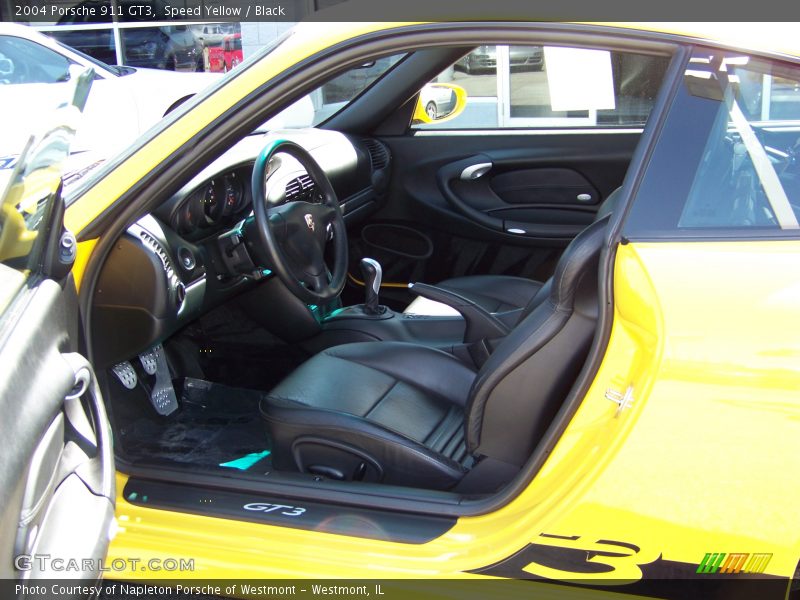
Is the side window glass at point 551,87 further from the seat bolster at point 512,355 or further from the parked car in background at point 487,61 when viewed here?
the seat bolster at point 512,355

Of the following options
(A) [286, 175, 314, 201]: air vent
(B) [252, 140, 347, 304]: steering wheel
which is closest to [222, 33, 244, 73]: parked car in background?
(A) [286, 175, 314, 201]: air vent

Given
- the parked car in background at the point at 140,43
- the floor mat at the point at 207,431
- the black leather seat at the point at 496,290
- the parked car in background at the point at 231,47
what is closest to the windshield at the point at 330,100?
the black leather seat at the point at 496,290

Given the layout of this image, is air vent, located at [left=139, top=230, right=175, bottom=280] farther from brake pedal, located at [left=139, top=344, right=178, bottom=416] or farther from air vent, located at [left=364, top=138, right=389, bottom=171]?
air vent, located at [left=364, top=138, right=389, bottom=171]

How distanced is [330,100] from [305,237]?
3.95 feet

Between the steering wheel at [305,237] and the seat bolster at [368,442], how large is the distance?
476 mm

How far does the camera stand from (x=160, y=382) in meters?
2.40

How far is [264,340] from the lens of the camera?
2930 mm

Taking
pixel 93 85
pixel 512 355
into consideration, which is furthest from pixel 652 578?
pixel 93 85

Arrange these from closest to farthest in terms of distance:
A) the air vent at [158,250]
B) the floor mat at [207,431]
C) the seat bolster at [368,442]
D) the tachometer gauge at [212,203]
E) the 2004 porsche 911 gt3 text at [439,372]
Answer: the 2004 porsche 911 gt3 text at [439,372]
the seat bolster at [368,442]
the air vent at [158,250]
the floor mat at [207,431]
the tachometer gauge at [212,203]

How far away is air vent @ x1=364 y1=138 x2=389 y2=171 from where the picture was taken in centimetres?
347

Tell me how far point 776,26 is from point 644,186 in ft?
1.10

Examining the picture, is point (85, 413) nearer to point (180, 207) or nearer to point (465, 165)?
point (180, 207)

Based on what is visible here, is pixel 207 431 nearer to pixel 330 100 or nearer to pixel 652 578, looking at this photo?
pixel 652 578

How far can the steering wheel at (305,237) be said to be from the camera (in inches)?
90.6
